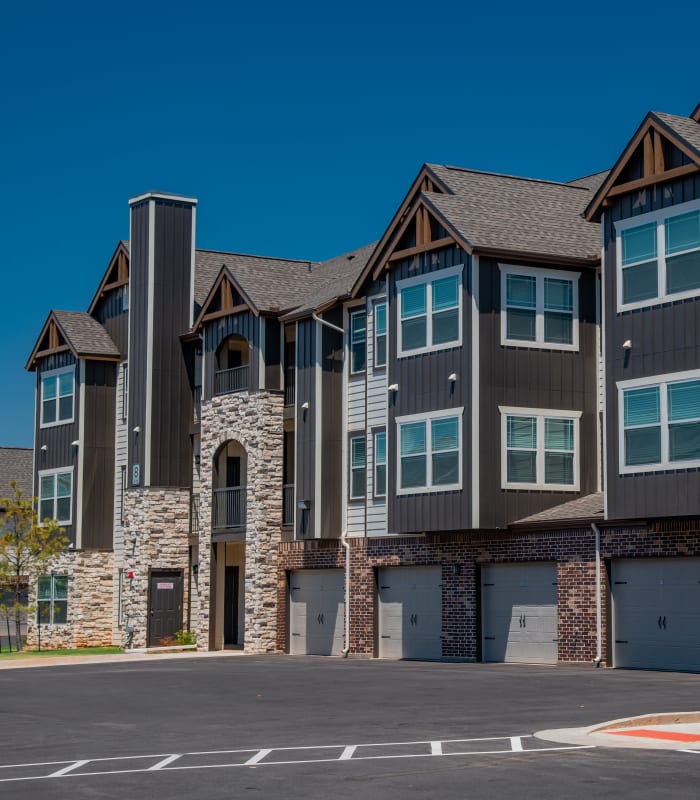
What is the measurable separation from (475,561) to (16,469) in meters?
47.2

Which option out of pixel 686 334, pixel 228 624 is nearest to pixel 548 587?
pixel 686 334

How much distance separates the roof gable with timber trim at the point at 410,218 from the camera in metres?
33.7

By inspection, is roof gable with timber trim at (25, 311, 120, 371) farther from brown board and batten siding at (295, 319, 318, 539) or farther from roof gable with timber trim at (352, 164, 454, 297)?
roof gable with timber trim at (352, 164, 454, 297)

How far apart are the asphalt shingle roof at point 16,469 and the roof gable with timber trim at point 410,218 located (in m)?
42.7

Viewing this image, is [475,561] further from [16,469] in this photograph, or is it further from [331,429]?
[16,469]

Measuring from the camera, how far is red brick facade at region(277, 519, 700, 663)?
28.7 metres

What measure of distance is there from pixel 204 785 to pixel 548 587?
1917 centimetres

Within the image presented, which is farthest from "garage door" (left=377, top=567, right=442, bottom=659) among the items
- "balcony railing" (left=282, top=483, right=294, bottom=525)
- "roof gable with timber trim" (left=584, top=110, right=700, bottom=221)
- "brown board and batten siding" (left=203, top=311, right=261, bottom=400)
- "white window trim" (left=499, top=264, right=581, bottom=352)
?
"roof gable with timber trim" (left=584, top=110, right=700, bottom=221)

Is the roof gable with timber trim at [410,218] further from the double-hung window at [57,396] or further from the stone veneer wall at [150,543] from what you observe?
the double-hung window at [57,396]

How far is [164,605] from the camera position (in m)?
44.8

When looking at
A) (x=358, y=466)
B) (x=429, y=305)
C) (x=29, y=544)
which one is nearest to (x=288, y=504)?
(x=358, y=466)

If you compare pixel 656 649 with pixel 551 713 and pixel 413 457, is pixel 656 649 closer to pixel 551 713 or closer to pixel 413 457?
pixel 413 457

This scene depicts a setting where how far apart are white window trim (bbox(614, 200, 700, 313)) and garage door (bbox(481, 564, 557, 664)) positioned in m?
6.36

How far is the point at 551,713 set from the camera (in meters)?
18.8
